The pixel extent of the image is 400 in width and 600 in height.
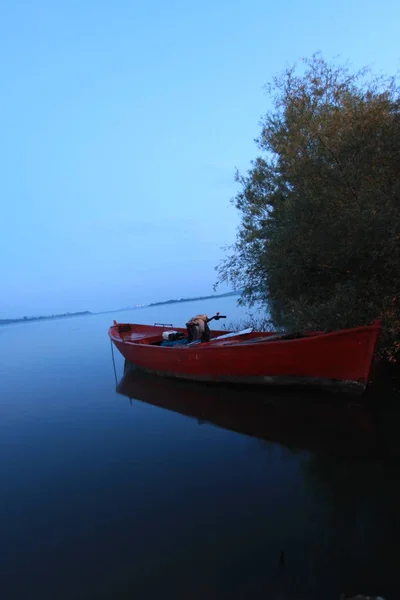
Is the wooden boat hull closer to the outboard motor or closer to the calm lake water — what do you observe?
the calm lake water

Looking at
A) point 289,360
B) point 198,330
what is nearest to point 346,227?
Answer: point 289,360

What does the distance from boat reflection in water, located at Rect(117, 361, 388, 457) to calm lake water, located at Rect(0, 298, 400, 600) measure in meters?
0.04

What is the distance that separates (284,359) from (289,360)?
0.40 feet

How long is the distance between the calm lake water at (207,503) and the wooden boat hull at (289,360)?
56 centimetres

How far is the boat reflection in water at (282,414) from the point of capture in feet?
19.1

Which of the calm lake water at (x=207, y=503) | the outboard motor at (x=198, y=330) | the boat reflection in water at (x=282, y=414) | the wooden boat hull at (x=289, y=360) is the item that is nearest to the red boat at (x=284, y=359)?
the wooden boat hull at (x=289, y=360)

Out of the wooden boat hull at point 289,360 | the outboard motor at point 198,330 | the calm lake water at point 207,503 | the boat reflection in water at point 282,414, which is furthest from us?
the outboard motor at point 198,330

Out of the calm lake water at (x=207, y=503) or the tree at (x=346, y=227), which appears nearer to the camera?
the calm lake water at (x=207, y=503)

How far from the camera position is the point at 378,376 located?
908cm

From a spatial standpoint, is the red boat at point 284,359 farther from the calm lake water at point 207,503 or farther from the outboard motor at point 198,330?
the calm lake water at point 207,503

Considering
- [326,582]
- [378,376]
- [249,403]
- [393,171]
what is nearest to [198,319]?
[249,403]

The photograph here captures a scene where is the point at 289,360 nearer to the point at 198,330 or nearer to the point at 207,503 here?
the point at 198,330

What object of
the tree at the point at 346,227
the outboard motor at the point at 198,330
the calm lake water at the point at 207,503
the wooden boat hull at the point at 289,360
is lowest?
the calm lake water at the point at 207,503

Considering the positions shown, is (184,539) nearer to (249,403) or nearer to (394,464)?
(394,464)
